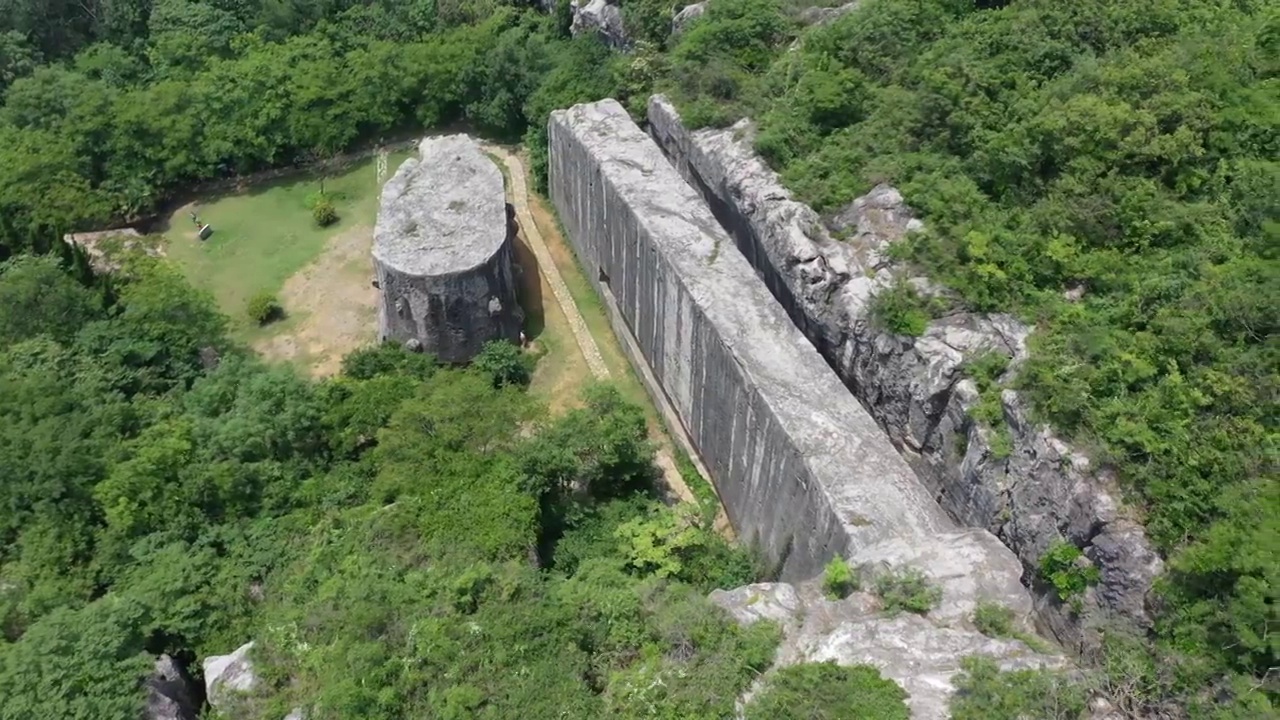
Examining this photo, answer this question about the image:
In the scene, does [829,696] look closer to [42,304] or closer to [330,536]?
[330,536]

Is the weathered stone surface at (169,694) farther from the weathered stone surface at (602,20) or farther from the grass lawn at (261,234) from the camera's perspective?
the weathered stone surface at (602,20)

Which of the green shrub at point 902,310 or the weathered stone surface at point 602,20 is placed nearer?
the green shrub at point 902,310

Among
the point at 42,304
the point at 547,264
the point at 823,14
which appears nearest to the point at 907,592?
the point at 547,264

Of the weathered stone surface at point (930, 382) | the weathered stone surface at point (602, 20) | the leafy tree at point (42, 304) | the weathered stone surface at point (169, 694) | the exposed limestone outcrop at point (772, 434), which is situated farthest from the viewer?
the weathered stone surface at point (602, 20)

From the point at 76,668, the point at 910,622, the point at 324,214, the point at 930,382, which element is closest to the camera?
the point at 910,622

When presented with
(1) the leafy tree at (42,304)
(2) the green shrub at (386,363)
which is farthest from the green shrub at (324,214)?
(2) the green shrub at (386,363)

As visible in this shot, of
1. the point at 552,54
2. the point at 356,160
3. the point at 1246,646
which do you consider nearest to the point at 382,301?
the point at 356,160
